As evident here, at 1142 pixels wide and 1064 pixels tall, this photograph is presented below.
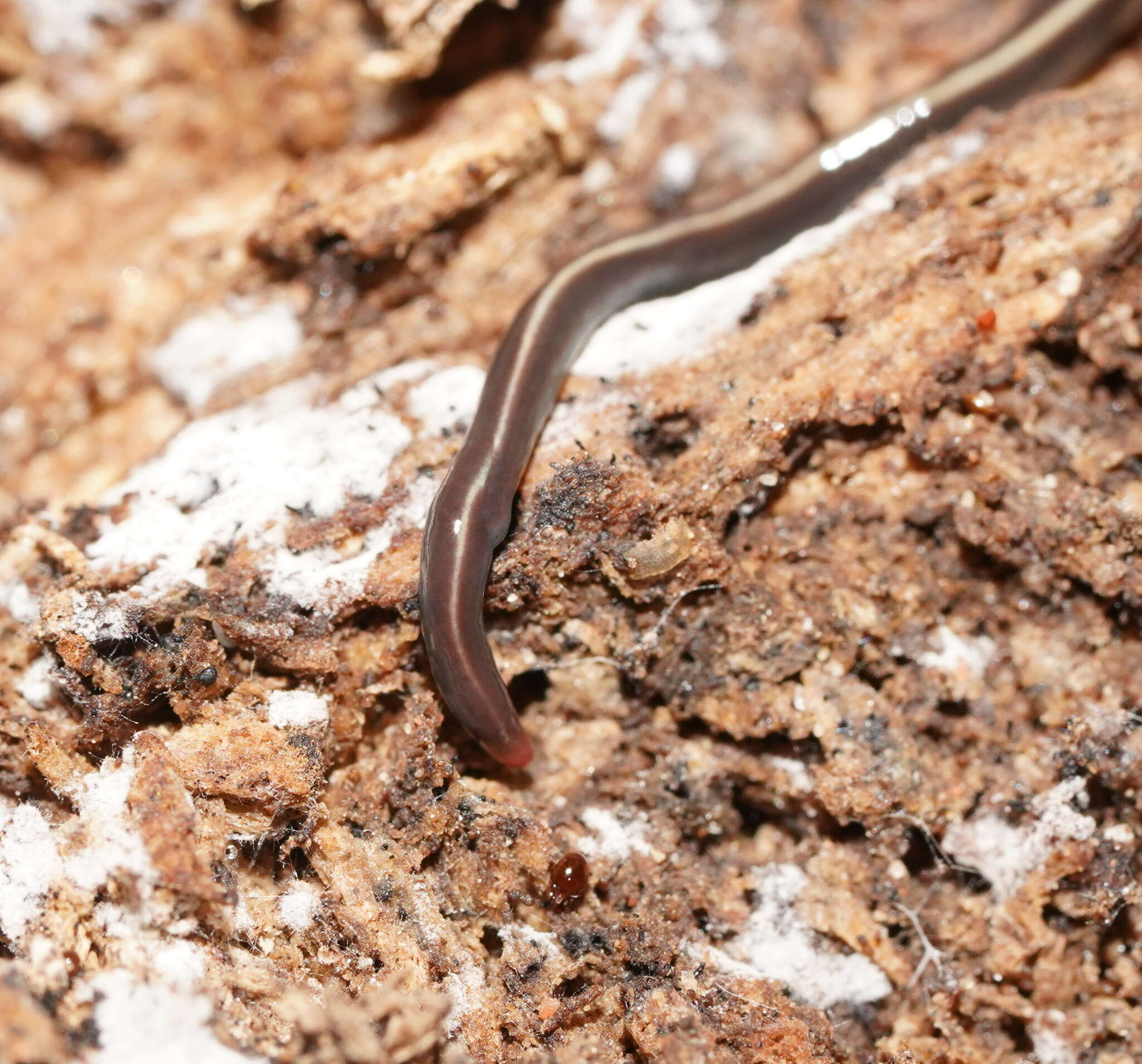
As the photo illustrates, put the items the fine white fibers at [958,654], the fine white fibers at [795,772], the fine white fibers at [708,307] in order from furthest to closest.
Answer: the fine white fibers at [708,307], the fine white fibers at [958,654], the fine white fibers at [795,772]

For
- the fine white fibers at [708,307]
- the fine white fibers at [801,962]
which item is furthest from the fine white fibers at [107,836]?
the fine white fibers at [708,307]

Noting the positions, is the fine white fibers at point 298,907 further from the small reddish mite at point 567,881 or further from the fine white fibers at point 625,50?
the fine white fibers at point 625,50

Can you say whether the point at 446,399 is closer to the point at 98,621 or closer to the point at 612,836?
the point at 98,621

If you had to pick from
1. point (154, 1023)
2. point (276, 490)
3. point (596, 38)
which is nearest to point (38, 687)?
point (276, 490)

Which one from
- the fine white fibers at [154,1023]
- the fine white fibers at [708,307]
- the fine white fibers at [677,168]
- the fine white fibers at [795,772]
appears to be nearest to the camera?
the fine white fibers at [154,1023]

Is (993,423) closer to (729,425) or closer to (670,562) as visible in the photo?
(729,425)

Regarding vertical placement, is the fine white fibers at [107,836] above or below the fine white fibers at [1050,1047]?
above

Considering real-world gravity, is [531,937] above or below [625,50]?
below

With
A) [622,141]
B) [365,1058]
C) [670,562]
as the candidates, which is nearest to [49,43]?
[622,141]
